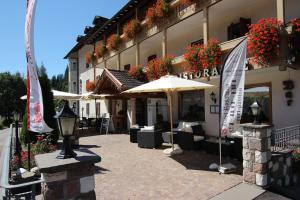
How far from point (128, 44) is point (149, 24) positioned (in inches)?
102

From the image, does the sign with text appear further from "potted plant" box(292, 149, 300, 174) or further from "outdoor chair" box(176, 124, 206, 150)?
"potted plant" box(292, 149, 300, 174)

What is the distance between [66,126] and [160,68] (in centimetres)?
910

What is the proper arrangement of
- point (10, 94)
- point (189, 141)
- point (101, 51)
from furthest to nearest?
1. point (10, 94)
2. point (101, 51)
3. point (189, 141)

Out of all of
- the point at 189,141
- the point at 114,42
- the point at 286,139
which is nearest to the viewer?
the point at 286,139

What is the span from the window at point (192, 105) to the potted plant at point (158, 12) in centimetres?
398

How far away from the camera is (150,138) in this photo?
404 inches

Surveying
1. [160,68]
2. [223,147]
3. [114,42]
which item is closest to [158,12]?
[160,68]

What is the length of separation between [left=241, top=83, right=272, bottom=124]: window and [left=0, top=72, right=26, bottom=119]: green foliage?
30.5 m

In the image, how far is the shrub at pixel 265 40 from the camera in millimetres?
7352

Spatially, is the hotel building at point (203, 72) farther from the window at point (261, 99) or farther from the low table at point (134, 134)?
the low table at point (134, 134)

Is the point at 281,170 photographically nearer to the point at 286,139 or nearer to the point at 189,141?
the point at 286,139

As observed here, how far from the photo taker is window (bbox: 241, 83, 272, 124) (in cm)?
981

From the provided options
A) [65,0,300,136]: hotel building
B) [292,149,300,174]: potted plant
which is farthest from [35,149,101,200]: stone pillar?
[65,0,300,136]: hotel building

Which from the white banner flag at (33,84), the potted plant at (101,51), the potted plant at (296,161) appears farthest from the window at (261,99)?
the potted plant at (101,51)
